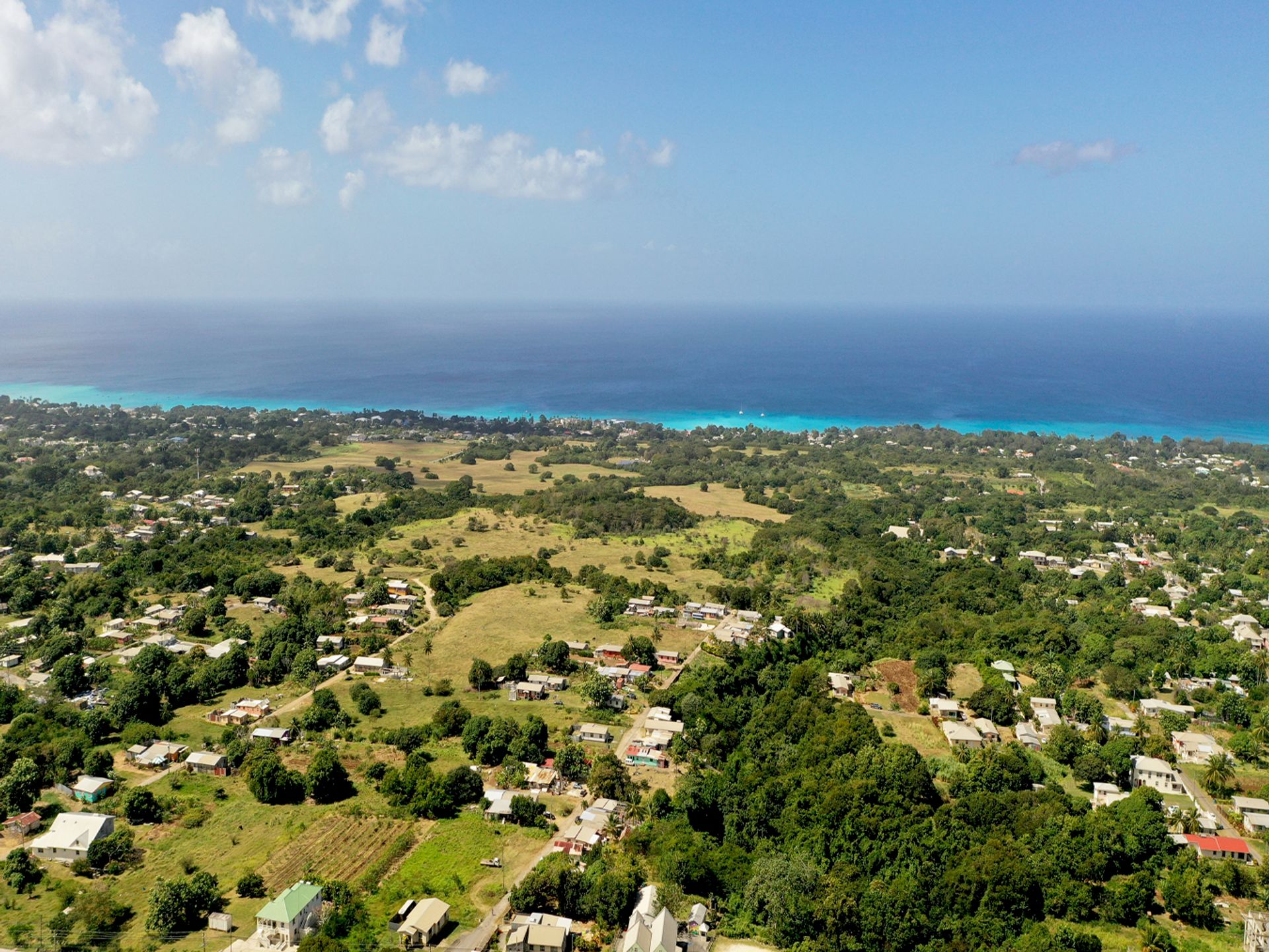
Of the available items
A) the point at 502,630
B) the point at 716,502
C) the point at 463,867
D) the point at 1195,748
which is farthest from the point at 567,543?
the point at 1195,748

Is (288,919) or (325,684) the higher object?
(288,919)

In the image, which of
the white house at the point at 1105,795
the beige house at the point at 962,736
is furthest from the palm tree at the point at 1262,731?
the beige house at the point at 962,736

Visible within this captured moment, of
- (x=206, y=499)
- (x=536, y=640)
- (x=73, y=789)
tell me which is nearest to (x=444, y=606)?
(x=536, y=640)

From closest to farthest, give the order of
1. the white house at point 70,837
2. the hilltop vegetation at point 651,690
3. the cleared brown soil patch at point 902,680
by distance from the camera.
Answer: the hilltop vegetation at point 651,690
the white house at point 70,837
the cleared brown soil patch at point 902,680

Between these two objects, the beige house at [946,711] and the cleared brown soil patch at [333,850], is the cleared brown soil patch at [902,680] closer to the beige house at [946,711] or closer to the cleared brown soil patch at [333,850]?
the beige house at [946,711]

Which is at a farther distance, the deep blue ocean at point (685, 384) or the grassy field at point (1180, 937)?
the deep blue ocean at point (685, 384)

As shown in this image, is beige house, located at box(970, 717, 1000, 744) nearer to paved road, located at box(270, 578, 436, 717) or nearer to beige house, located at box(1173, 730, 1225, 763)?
beige house, located at box(1173, 730, 1225, 763)

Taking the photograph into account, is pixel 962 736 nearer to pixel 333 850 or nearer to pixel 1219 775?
pixel 1219 775
